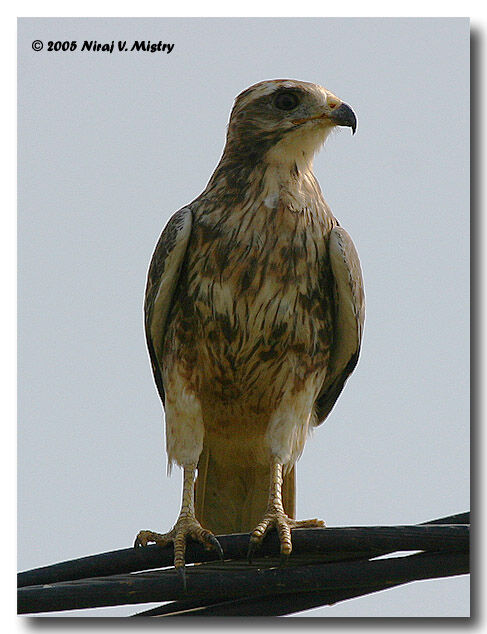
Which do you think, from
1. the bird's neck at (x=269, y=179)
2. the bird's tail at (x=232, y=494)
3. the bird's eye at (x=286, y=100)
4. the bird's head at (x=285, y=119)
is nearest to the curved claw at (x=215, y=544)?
the bird's tail at (x=232, y=494)

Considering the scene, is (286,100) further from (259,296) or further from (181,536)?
(181,536)

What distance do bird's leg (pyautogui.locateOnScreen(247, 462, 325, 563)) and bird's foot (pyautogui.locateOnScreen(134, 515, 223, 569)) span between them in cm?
14

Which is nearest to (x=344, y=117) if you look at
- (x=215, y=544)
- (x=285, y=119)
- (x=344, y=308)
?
(x=285, y=119)

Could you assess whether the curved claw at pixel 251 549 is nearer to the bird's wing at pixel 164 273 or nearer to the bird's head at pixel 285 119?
the bird's wing at pixel 164 273

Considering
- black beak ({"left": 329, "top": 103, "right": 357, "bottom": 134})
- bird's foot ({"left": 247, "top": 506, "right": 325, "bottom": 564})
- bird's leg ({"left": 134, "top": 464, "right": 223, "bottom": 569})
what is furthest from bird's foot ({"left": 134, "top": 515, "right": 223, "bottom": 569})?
black beak ({"left": 329, "top": 103, "right": 357, "bottom": 134})

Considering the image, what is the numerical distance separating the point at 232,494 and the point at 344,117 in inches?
50.3

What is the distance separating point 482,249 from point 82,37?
4.58 feet

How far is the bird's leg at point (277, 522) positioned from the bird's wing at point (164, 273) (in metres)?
0.58

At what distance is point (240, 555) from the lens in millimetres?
2389

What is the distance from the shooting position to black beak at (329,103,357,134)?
298cm

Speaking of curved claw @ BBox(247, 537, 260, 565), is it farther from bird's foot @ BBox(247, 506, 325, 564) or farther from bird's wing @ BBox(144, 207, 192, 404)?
bird's wing @ BBox(144, 207, 192, 404)

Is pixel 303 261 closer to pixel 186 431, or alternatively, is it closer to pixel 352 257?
pixel 352 257

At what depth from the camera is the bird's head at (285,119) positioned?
3.01 metres
